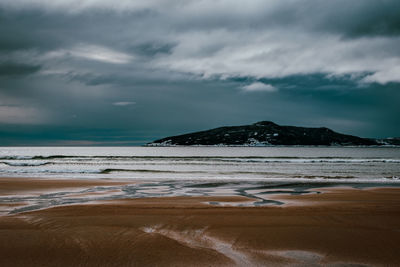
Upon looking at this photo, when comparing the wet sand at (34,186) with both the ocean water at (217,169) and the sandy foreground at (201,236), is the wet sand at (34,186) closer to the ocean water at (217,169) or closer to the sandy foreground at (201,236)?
the ocean water at (217,169)

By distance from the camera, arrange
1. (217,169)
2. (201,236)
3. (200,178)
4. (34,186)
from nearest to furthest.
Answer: (201,236)
(34,186)
(200,178)
(217,169)

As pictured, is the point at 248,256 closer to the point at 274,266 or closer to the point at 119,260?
the point at 274,266

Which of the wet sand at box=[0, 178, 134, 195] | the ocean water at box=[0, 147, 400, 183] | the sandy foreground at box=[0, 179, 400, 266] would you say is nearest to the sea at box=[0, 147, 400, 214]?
the ocean water at box=[0, 147, 400, 183]

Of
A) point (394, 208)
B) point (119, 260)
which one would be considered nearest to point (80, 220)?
point (119, 260)

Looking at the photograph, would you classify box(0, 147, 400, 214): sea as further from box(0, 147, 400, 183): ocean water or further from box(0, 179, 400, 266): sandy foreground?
box(0, 179, 400, 266): sandy foreground

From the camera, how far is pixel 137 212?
9.24m

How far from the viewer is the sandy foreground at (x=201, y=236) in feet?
17.3

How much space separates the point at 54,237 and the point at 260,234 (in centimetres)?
460

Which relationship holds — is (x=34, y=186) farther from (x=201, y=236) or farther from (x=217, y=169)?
(x=217, y=169)

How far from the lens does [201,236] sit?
670cm

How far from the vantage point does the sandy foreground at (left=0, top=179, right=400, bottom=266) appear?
208 inches

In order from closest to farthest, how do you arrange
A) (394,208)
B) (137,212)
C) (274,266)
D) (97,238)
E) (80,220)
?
(274,266), (97,238), (80,220), (137,212), (394,208)

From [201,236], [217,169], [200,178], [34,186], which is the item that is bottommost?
[217,169]

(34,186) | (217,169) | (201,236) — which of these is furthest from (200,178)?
(201,236)
